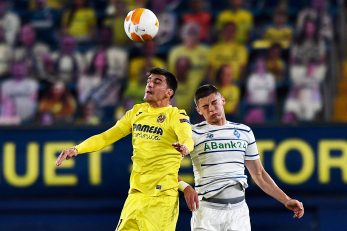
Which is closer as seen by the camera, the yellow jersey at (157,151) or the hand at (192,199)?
the hand at (192,199)

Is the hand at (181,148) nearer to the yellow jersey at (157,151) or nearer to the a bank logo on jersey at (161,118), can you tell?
the yellow jersey at (157,151)

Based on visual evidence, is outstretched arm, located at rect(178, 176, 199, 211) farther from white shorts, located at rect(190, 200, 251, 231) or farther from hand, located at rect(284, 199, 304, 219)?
hand, located at rect(284, 199, 304, 219)

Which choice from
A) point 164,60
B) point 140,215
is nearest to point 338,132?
point 140,215

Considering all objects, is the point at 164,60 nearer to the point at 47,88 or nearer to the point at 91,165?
the point at 47,88

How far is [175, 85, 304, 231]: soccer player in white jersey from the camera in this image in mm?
7105

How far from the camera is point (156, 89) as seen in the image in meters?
7.13

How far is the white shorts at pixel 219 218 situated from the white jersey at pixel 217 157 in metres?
0.12

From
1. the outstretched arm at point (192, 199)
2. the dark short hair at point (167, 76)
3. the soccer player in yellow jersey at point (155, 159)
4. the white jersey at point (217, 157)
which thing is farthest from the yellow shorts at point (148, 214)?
the dark short hair at point (167, 76)

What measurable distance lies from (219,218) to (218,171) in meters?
0.36

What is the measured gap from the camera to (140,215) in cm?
693

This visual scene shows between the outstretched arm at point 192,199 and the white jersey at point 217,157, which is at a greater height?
the white jersey at point 217,157

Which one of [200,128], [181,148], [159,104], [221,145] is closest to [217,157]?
[221,145]

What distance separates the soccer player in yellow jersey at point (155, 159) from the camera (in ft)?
22.8

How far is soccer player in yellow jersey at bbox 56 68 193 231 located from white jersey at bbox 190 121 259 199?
0.72ft
